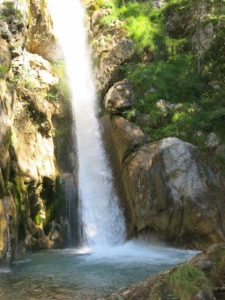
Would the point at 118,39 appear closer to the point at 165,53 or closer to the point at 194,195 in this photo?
the point at 165,53

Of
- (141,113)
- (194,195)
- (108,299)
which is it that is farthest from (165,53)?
(108,299)

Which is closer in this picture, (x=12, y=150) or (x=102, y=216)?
(x=12, y=150)

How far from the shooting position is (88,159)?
50.7ft

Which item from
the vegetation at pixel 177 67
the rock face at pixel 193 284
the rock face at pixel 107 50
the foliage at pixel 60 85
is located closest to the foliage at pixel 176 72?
the vegetation at pixel 177 67

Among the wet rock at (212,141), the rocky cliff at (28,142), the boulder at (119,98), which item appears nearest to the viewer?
the rocky cliff at (28,142)

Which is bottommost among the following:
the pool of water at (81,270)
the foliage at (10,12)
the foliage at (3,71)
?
the pool of water at (81,270)

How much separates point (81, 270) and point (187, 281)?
4441mm

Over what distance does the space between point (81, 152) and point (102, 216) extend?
3.65 meters

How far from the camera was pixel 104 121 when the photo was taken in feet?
53.8

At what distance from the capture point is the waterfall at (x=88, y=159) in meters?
13.2

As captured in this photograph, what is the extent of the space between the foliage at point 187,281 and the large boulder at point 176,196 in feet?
24.3

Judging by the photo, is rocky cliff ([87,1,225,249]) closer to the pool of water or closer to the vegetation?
the vegetation

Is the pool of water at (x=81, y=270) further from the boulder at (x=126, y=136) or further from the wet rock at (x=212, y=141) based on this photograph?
the wet rock at (x=212, y=141)

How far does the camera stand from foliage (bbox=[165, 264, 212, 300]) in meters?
4.54
